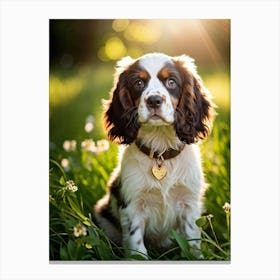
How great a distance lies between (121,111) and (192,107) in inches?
18.7

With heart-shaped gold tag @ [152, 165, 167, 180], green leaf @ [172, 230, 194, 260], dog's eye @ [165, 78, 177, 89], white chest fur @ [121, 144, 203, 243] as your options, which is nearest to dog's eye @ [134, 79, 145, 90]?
dog's eye @ [165, 78, 177, 89]

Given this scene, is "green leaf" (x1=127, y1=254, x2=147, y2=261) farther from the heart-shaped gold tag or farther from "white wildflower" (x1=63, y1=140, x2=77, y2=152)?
"white wildflower" (x1=63, y1=140, x2=77, y2=152)

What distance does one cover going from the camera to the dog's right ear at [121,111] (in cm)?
536

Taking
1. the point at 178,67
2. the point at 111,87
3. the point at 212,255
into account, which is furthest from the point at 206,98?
the point at 212,255

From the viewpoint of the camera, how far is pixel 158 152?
17.9 feet

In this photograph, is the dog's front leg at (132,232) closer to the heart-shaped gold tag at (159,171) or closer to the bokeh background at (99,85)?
the bokeh background at (99,85)

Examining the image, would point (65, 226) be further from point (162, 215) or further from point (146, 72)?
point (146, 72)

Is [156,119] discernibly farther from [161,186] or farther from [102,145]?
[102,145]

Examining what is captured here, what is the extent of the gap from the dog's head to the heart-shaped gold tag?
25 cm

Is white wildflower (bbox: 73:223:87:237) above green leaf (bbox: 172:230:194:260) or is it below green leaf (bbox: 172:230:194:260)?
above

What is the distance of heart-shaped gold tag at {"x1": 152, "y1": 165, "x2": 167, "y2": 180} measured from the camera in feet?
17.9

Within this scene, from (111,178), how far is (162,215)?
487 millimetres

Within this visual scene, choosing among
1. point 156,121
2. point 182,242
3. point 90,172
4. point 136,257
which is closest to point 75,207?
point 136,257

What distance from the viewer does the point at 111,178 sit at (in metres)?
5.78
